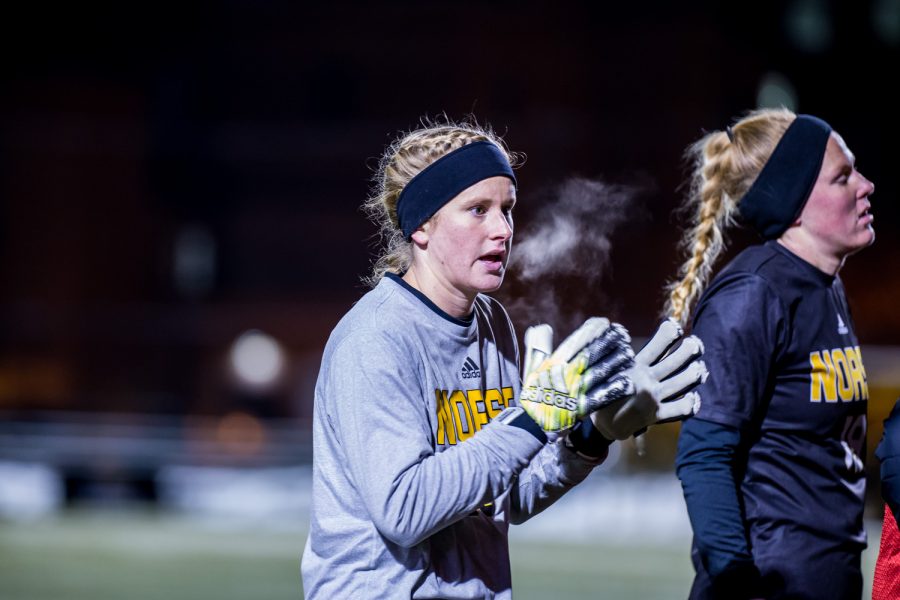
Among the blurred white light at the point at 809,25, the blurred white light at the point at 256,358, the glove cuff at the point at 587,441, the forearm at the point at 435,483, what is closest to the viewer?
the forearm at the point at 435,483

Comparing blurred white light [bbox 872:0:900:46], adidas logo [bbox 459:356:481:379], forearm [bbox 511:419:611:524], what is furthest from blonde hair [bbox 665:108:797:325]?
blurred white light [bbox 872:0:900:46]

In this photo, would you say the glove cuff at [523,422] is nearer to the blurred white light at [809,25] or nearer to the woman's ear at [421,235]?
the woman's ear at [421,235]

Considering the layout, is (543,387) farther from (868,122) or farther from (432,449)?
(868,122)

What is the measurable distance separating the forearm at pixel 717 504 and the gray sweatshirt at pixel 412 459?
0.36 meters

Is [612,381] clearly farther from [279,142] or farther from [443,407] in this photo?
[279,142]

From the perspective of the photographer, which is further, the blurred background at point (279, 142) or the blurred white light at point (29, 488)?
the blurred background at point (279, 142)

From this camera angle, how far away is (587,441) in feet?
8.84

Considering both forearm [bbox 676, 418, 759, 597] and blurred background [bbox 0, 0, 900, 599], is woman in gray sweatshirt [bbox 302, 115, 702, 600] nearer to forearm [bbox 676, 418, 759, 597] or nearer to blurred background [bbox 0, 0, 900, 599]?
forearm [bbox 676, 418, 759, 597]

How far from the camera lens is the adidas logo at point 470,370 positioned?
275 centimetres

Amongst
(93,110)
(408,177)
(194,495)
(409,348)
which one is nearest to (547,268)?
(408,177)

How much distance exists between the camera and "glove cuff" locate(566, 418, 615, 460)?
2672mm

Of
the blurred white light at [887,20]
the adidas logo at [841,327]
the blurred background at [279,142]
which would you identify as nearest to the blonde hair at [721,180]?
the adidas logo at [841,327]

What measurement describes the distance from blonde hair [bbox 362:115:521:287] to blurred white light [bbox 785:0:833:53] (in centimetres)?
2194

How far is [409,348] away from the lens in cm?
260
